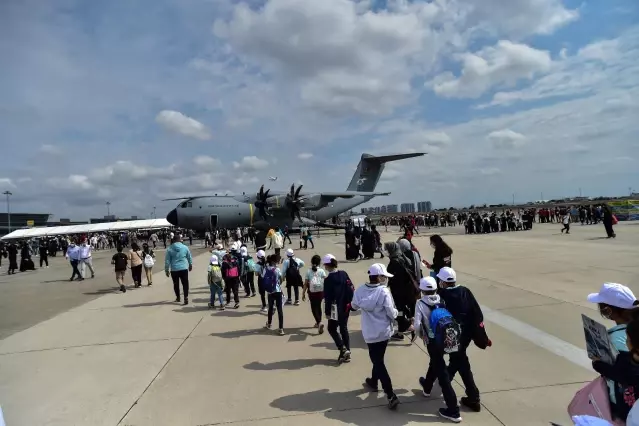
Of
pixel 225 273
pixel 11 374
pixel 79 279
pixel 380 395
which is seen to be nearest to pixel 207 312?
pixel 225 273

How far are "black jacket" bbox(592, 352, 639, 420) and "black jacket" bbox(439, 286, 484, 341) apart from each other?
1.56 m

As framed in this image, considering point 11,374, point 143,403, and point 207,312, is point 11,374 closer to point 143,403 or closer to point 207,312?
point 143,403

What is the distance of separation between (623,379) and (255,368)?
419cm

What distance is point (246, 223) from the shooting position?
33375 mm

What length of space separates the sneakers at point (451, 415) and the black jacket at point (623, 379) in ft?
5.22

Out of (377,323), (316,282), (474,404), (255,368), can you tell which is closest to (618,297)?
(474,404)

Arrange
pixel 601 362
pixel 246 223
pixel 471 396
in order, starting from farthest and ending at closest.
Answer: pixel 246 223, pixel 471 396, pixel 601 362

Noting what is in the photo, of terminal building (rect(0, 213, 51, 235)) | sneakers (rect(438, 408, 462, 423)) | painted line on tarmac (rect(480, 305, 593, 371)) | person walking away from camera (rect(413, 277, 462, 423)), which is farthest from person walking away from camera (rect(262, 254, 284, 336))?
terminal building (rect(0, 213, 51, 235))

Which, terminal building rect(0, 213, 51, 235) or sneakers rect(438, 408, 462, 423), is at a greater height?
terminal building rect(0, 213, 51, 235)

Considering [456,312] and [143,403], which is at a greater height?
[456,312]

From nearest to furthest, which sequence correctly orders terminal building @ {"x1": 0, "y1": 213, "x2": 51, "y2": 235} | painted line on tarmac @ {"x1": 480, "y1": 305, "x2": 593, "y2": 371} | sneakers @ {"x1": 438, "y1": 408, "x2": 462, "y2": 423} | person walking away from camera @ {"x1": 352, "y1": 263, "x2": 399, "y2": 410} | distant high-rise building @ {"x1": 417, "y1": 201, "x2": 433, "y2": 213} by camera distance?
sneakers @ {"x1": 438, "y1": 408, "x2": 462, "y2": 423}, person walking away from camera @ {"x1": 352, "y1": 263, "x2": 399, "y2": 410}, painted line on tarmac @ {"x1": 480, "y1": 305, "x2": 593, "y2": 371}, terminal building @ {"x1": 0, "y1": 213, "x2": 51, "y2": 235}, distant high-rise building @ {"x1": 417, "y1": 201, "x2": 433, "y2": 213}

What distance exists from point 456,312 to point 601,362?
1.60 meters

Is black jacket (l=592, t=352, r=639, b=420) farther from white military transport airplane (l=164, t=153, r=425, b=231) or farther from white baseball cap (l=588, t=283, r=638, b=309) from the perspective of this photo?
white military transport airplane (l=164, t=153, r=425, b=231)

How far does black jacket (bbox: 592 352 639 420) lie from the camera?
2.27 m
